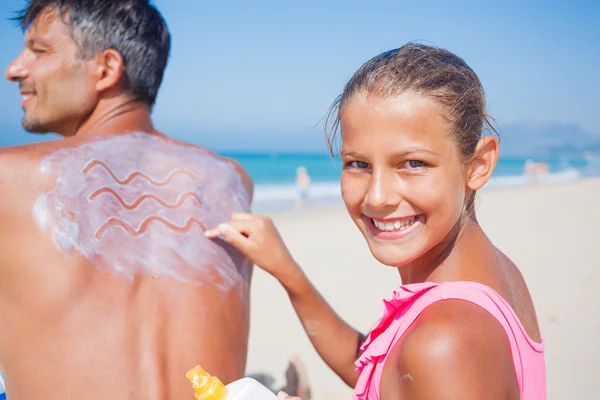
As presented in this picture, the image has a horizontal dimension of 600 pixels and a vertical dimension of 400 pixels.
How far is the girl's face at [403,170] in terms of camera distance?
1412 millimetres

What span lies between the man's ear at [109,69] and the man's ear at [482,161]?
1.87 metres

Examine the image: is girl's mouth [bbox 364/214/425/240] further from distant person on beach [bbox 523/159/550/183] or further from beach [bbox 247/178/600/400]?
distant person on beach [bbox 523/159/550/183]

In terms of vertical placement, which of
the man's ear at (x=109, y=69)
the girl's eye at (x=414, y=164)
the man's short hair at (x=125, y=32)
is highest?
the man's short hair at (x=125, y=32)

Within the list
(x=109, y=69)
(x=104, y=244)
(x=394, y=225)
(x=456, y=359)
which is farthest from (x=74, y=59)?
(x=456, y=359)

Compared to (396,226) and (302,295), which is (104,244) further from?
(396,226)

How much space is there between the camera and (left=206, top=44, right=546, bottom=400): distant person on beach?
129 centimetres

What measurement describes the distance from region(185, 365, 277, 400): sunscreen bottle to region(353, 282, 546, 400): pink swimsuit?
0.28m

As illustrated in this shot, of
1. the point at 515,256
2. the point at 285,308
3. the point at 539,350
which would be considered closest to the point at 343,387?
the point at 285,308

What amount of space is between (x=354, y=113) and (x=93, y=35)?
175 cm

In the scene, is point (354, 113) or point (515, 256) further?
point (515, 256)

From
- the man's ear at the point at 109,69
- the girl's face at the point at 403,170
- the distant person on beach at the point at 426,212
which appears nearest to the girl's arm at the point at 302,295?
the distant person on beach at the point at 426,212

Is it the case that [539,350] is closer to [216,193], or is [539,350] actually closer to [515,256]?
[216,193]

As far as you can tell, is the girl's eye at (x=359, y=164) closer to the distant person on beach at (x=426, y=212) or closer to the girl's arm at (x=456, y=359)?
the distant person on beach at (x=426, y=212)

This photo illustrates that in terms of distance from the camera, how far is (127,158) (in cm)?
234
